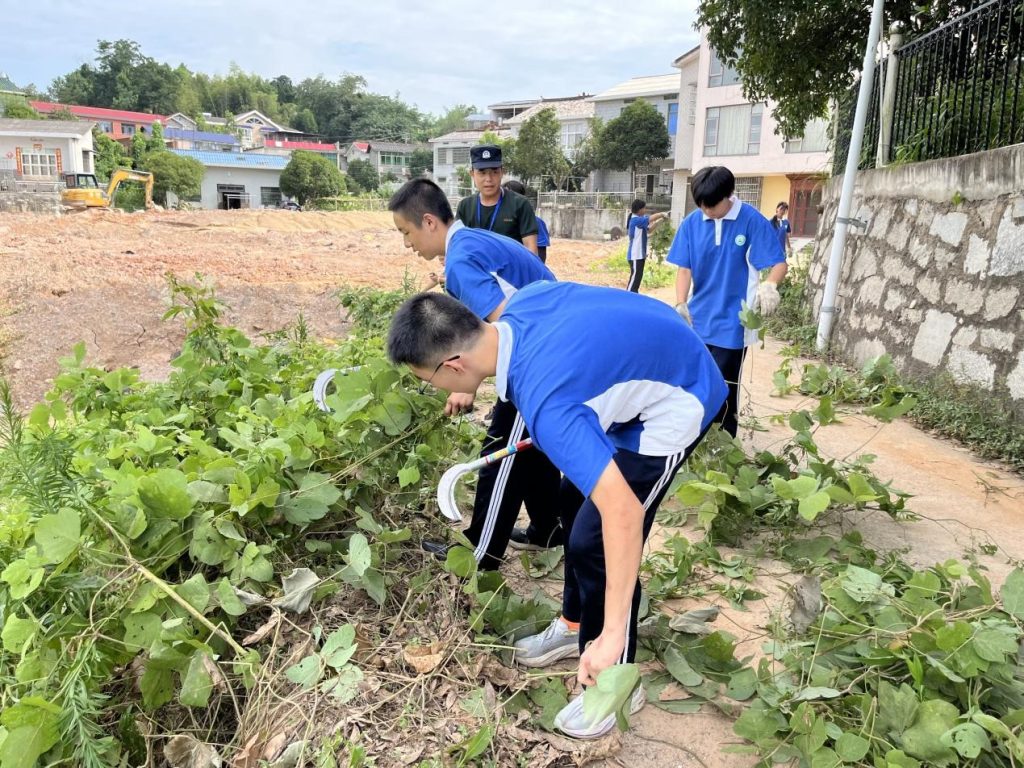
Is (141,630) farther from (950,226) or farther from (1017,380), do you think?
(950,226)

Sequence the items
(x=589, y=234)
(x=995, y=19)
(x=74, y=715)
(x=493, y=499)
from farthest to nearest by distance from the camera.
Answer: (x=589, y=234) < (x=995, y=19) < (x=493, y=499) < (x=74, y=715)

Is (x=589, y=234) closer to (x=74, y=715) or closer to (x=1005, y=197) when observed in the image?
(x=1005, y=197)

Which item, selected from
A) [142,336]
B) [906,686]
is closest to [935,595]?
[906,686]

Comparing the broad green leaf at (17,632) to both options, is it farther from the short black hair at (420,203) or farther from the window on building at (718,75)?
the window on building at (718,75)

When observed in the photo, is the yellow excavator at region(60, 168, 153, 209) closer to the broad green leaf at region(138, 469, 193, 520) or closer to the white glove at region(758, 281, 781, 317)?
the white glove at region(758, 281, 781, 317)

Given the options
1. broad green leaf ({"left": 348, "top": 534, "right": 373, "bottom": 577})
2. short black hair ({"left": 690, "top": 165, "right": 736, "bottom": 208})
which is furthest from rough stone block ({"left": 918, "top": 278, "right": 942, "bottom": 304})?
broad green leaf ({"left": 348, "top": 534, "right": 373, "bottom": 577})

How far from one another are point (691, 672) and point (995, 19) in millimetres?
5214

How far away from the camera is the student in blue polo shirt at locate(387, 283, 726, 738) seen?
1.52 m

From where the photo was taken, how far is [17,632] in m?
1.67

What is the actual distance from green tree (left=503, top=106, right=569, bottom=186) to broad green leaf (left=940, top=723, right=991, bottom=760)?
36.5m

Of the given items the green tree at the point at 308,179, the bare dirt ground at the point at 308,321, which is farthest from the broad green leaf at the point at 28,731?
the green tree at the point at 308,179

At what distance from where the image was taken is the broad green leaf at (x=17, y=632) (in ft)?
5.42

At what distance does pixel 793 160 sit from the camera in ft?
88.8

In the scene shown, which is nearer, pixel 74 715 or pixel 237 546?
pixel 74 715
